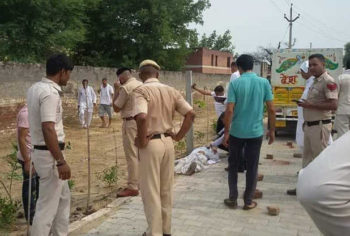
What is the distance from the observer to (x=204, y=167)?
7.50 m

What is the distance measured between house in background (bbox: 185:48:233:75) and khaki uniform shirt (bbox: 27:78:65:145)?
43084 mm

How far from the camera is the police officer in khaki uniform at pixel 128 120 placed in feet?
18.7

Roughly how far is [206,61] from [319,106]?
1840 inches

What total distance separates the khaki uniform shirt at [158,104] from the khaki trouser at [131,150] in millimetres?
1886

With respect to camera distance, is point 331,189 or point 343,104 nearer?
point 331,189

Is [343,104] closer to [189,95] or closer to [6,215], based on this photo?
[189,95]

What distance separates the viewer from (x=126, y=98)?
5.70 meters

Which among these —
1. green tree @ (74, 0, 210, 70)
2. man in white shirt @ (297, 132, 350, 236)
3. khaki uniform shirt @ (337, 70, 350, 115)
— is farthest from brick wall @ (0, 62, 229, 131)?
green tree @ (74, 0, 210, 70)

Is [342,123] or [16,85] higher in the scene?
[16,85]

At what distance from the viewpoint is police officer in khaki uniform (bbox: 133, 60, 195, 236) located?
3881mm

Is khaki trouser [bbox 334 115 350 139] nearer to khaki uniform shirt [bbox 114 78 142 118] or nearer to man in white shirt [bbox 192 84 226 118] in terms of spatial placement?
man in white shirt [bbox 192 84 226 118]

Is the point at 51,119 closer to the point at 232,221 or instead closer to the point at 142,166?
the point at 142,166

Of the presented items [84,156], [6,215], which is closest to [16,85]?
[84,156]

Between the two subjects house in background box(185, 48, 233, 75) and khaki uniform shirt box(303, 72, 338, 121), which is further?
house in background box(185, 48, 233, 75)
